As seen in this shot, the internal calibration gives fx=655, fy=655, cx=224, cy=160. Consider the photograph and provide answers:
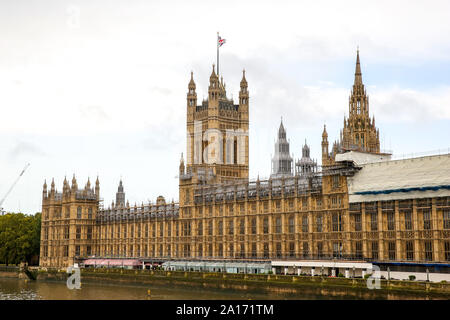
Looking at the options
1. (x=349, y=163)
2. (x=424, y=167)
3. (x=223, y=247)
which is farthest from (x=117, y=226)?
(x=424, y=167)

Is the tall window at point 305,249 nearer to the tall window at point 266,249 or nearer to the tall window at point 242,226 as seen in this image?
the tall window at point 266,249

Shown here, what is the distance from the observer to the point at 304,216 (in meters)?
136

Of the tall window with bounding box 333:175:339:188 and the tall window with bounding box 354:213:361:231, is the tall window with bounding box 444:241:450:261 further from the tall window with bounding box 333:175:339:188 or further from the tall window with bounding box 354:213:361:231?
the tall window with bounding box 333:175:339:188

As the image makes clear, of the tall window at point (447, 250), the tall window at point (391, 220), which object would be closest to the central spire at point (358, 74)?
the tall window at point (391, 220)

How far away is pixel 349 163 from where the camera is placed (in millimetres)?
126250

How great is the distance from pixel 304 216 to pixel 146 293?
3587cm

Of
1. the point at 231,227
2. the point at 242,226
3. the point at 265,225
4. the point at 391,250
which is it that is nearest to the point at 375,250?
the point at 391,250

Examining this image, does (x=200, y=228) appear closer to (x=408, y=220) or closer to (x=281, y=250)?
(x=281, y=250)

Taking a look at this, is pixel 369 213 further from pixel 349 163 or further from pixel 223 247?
pixel 223 247

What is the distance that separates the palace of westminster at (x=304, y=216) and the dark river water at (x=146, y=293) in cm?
1673

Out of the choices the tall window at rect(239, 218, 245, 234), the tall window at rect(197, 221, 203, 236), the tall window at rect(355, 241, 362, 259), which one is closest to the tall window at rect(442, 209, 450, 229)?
the tall window at rect(355, 241, 362, 259)

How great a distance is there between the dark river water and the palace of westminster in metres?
16.7

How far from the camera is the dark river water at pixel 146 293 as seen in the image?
103438mm
